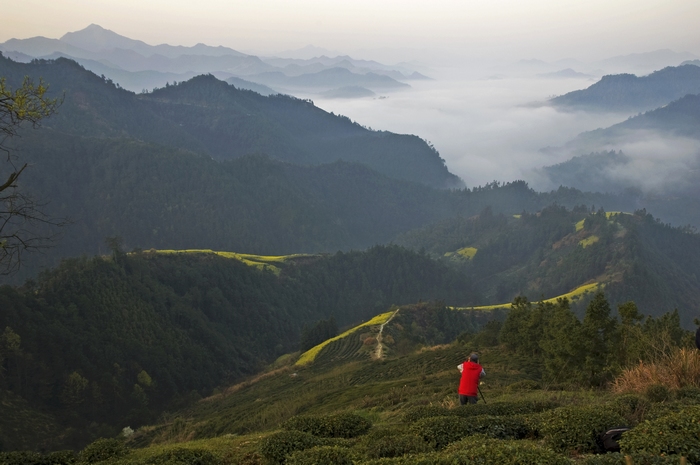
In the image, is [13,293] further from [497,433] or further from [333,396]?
[497,433]

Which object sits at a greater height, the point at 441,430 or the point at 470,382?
the point at 441,430

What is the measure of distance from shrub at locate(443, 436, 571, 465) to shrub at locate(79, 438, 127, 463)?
10.4 meters

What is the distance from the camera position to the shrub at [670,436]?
916cm

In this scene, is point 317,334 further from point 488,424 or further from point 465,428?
point 465,428

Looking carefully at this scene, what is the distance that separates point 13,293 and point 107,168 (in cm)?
14124

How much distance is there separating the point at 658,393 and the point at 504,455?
7.81 metres

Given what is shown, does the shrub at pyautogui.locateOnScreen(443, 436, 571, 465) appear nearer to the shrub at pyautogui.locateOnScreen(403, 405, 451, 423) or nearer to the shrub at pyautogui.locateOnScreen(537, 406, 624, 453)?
the shrub at pyautogui.locateOnScreen(537, 406, 624, 453)

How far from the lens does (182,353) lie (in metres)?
76.9

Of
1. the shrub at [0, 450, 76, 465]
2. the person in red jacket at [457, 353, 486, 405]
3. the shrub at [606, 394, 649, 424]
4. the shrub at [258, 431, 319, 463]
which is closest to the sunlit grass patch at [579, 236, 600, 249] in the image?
the person in red jacket at [457, 353, 486, 405]

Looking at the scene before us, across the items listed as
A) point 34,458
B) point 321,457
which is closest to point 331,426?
point 321,457

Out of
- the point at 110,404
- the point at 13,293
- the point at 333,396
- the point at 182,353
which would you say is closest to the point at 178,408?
the point at 110,404

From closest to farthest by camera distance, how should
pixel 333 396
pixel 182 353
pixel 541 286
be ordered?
pixel 333 396, pixel 182 353, pixel 541 286

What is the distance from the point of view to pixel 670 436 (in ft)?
31.1

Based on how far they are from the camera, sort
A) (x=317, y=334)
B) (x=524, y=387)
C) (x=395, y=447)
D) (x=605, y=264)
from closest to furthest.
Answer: (x=395, y=447), (x=524, y=387), (x=317, y=334), (x=605, y=264)
